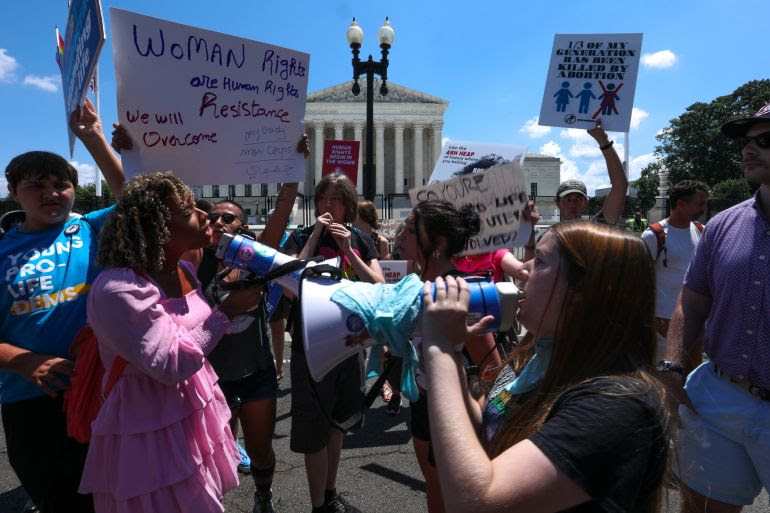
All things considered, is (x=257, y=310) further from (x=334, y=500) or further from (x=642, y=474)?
(x=642, y=474)

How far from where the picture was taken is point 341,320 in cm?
132

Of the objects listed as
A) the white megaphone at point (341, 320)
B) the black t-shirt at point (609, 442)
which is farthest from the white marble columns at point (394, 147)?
the black t-shirt at point (609, 442)

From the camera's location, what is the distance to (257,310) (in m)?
3.14

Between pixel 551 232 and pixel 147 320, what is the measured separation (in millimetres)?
1307

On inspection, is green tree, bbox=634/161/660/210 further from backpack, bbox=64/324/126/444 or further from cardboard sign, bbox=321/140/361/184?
backpack, bbox=64/324/126/444

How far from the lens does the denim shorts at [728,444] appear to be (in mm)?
2080

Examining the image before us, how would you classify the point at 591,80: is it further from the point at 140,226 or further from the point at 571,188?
the point at 140,226

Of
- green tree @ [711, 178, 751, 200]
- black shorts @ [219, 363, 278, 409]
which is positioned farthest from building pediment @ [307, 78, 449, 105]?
black shorts @ [219, 363, 278, 409]

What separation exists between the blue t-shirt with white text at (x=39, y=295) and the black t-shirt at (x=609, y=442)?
6.01 feet

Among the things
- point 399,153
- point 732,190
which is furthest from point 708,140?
point 399,153

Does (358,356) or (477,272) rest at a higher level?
(477,272)

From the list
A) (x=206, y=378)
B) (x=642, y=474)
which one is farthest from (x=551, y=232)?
(x=206, y=378)

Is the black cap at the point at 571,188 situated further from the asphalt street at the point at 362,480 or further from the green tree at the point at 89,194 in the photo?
the green tree at the point at 89,194

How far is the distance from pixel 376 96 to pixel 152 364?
59.6 m
